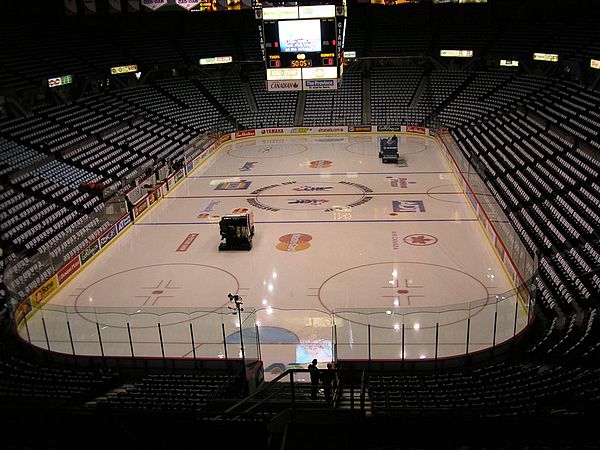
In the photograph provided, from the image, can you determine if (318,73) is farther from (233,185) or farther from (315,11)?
(233,185)

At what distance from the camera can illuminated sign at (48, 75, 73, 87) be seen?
31136mm

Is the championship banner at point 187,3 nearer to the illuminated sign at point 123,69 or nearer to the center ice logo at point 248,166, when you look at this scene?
the illuminated sign at point 123,69

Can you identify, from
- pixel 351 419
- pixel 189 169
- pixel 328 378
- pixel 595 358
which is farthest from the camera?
pixel 189 169

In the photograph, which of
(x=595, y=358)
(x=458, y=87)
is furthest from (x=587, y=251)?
(x=458, y=87)

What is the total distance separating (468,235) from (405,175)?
9594 mm

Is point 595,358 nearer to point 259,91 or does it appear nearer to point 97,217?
point 97,217

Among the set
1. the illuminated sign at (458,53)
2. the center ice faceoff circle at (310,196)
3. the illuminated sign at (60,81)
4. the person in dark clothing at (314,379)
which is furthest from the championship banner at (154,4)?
the person in dark clothing at (314,379)

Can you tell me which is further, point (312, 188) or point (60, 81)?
point (60, 81)

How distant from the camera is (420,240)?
2000 cm

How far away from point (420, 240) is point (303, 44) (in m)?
9.40

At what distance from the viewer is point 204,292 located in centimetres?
1659

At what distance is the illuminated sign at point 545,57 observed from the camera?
113 ft

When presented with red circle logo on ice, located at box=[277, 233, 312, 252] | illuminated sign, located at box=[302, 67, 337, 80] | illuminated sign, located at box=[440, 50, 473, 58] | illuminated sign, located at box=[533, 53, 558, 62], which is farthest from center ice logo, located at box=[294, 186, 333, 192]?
illuminated sign, located at box=[440, 50, 473, 58]

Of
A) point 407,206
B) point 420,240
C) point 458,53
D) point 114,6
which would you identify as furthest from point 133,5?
point 420,240
